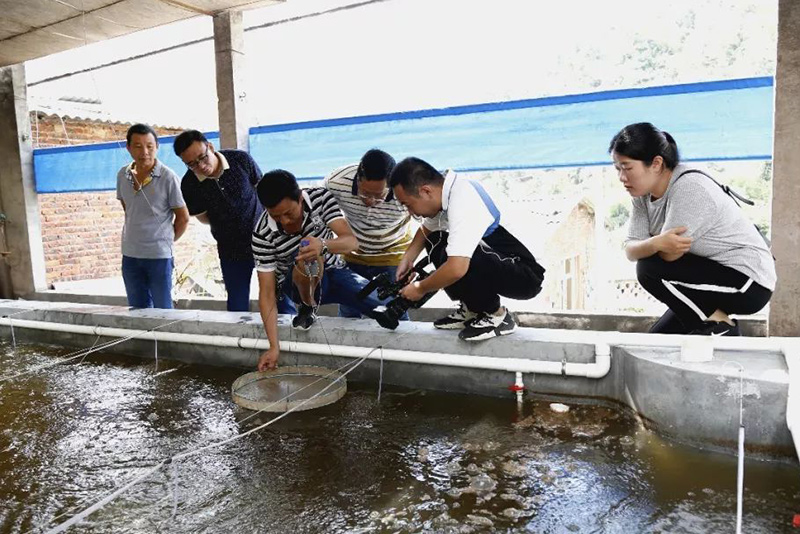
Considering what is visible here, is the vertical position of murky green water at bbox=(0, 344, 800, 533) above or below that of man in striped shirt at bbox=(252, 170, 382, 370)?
below

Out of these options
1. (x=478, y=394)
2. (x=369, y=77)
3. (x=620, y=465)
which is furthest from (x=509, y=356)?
(x=369, y=77)

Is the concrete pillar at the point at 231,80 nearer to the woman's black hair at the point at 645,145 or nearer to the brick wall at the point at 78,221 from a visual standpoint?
the woman's black hair at the point at 645,145

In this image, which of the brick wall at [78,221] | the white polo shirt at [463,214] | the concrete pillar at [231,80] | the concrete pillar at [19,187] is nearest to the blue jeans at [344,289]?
the white polo shirt at [463,214]

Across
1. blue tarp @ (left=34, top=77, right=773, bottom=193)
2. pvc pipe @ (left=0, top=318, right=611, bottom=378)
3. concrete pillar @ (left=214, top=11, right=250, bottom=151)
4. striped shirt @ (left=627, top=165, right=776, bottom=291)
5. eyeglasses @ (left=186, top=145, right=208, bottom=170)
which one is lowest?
pvc pipe @ (left=0, top=318, right=611, bottom=378)

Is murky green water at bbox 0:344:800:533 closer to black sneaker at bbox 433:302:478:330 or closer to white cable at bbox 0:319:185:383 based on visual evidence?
black sneaker at bbox 433:302:478:330

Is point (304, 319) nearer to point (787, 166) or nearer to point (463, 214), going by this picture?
point (463, 214)

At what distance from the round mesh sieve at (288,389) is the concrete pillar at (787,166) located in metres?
3.22

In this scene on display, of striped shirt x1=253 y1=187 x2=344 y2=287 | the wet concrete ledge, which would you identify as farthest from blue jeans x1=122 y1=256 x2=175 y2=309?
striped shirt x1=253 y1=187 x2=344 y2=287

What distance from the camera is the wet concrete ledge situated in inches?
93.8

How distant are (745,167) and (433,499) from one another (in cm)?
1829

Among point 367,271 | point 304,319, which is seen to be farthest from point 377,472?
point 367,271

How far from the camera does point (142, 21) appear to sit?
659cm

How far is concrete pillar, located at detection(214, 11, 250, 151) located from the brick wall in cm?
451

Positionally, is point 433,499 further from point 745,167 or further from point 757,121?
point 745,167
